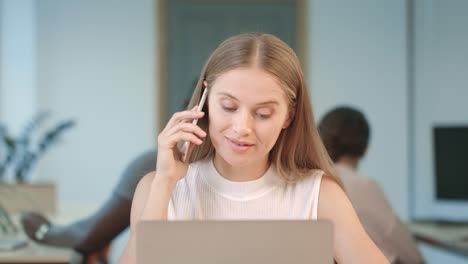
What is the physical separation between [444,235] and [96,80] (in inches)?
139

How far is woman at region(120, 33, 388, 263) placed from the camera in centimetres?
151

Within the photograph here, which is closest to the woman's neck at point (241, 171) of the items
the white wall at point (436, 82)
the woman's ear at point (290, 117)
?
the woman's ear at point (290, 117)

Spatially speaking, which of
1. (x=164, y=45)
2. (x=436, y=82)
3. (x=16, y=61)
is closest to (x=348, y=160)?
(x=436, y=82)

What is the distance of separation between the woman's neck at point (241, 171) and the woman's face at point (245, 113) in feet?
0.43

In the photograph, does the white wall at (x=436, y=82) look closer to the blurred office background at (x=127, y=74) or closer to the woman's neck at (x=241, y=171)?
the blurred office background at (x=127, y=74)

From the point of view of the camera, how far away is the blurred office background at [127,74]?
6.46m

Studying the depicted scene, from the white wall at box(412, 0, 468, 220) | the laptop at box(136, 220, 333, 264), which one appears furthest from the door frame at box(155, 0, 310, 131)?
the laptop at box(136, 220, 333, 264)

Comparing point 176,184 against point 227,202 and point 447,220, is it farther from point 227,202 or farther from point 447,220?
point 447,220

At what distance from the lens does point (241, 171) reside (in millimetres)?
1685

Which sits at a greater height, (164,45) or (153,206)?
(164,45)

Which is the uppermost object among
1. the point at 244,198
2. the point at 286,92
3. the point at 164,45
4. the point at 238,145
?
the point at 164,45

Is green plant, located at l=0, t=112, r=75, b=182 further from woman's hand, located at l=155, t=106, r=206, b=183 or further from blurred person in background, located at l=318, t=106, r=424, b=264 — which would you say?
woman's hand, located at l=155, t=106, r=206, b=183

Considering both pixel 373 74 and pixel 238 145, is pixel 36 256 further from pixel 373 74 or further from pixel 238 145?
pixel 373 74

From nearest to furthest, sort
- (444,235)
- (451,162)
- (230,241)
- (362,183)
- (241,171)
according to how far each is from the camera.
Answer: (230,241) < (241,171) < (362,183) < (444,235) < (451,162)
